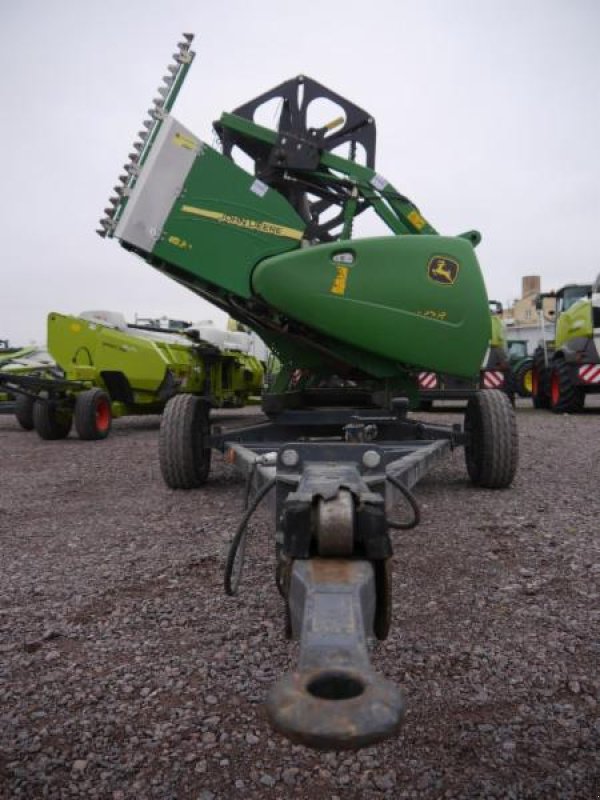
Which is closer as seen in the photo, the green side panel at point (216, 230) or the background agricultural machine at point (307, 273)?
the background agricultural machine at point (307, 273)

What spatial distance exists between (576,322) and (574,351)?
55cm

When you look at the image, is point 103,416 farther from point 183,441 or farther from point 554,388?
point 554,388

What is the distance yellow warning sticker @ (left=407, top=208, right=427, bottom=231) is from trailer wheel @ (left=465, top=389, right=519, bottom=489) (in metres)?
1.41

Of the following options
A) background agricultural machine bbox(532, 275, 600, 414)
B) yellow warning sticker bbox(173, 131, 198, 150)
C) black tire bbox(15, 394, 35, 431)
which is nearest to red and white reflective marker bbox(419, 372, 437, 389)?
background agricultural machine bbox(532, 275, 600, 414)

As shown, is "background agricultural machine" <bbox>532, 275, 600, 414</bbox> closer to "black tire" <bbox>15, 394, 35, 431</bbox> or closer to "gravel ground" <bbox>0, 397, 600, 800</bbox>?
"gravel ground" <bbox>0, 397, 600, 800</bbox>

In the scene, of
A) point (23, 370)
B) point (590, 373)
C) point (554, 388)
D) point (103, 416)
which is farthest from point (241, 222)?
point (554, 388)

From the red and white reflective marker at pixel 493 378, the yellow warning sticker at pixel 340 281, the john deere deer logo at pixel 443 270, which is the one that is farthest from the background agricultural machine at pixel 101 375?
the red and white reflective marker at pixel 493 378

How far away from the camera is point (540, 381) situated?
12.8 meters

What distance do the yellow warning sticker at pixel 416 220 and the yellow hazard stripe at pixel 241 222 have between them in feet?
3.26

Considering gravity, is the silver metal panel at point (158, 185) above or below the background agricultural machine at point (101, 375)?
above

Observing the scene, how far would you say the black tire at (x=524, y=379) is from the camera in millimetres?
14617

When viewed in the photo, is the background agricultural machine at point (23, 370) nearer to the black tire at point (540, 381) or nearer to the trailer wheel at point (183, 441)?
the trailer wheel at point (183, 441)

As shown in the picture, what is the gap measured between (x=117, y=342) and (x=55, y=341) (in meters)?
0.83

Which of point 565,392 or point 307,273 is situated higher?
point 307,273
